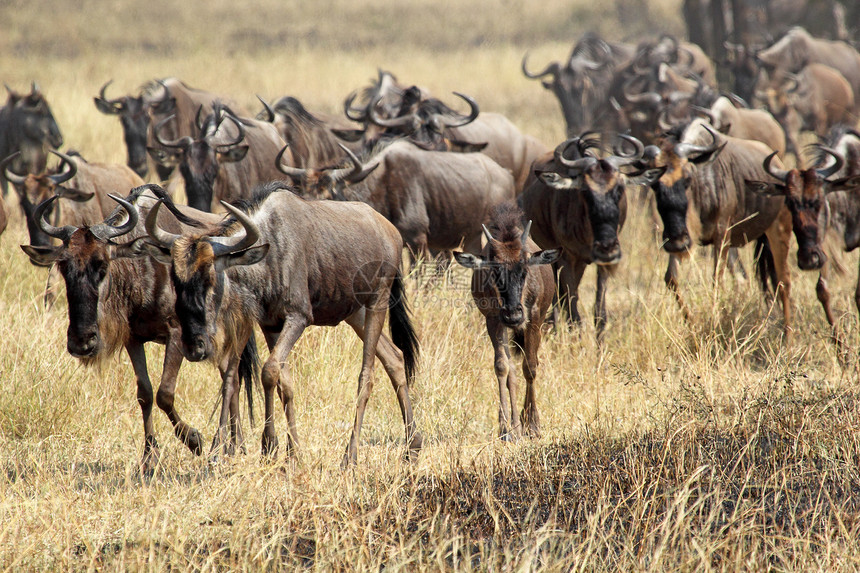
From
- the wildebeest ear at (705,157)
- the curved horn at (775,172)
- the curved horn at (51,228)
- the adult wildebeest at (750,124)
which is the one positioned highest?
the curved horn at (51,228)

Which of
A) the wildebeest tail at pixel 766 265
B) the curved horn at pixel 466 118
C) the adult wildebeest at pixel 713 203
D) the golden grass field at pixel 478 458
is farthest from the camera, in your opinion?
the curved horn at pixel 466 118

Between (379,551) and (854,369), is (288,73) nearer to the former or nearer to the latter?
(854,369)

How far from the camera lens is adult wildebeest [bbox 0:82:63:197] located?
12.0m

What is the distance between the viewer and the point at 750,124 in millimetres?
11492

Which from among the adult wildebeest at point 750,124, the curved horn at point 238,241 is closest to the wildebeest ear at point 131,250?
the curved horn at point 238,241

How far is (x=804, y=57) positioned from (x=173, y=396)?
15.4 m

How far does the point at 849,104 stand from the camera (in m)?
16.3

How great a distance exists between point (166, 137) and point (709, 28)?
15387 mm

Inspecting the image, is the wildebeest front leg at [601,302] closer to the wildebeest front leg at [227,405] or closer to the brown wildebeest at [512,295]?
the brown wildebeest at [512,295]

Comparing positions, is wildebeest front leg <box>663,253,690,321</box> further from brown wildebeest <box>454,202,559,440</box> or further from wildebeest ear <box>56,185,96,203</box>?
wildebeest ear <box>56,185,96,203</box>

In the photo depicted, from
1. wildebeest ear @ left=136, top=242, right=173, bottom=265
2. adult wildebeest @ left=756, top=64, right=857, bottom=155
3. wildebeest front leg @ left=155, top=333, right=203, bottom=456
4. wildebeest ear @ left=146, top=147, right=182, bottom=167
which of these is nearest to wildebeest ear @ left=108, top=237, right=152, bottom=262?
wildebeest ear @ left=136, top=242, right=173, bottom=265

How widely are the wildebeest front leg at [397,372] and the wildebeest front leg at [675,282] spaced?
2345 mm

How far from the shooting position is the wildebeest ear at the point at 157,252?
4.75 m

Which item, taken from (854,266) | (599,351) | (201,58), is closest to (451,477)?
(599,351)
